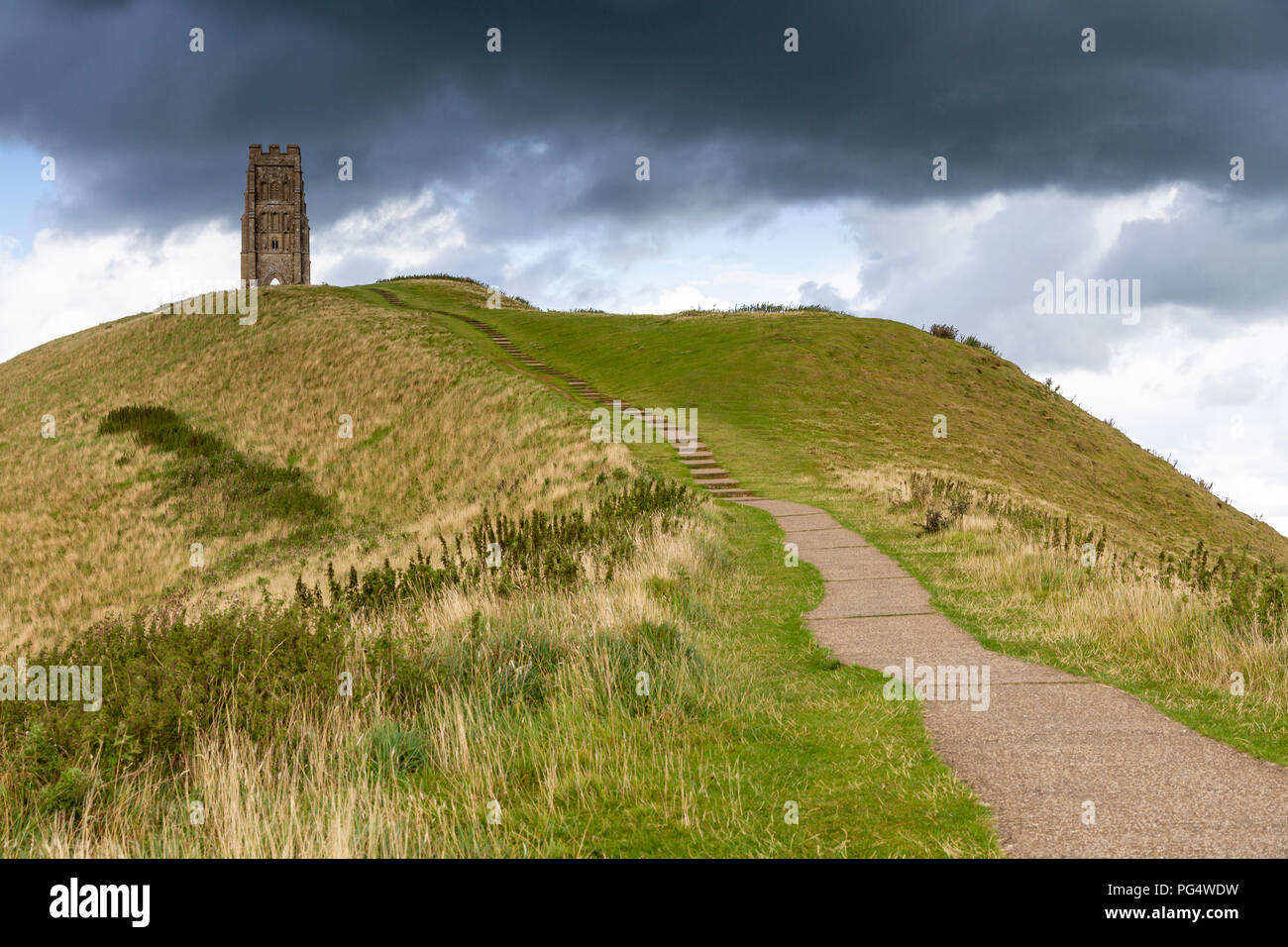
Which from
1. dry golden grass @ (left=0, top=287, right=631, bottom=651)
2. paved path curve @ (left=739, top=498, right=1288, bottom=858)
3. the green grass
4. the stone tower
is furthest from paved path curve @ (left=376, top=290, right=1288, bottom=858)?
the stone tower

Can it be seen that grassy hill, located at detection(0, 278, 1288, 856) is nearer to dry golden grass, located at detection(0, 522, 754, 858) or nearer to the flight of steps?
dry golden grass, located at detection(0, 522, 754, 858)

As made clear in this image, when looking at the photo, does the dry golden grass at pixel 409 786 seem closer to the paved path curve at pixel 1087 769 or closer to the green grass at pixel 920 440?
the paved path curve at pixel 1087 769

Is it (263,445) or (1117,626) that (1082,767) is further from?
(263,445)

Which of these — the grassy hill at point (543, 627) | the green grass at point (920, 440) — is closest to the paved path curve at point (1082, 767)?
the grassy hill at point (543, 627)

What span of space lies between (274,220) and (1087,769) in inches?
4150

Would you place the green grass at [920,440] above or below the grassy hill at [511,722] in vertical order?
above

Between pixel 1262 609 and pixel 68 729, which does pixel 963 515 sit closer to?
pixel 1262 609

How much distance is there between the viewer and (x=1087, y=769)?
480cm

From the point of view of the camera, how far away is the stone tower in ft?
312

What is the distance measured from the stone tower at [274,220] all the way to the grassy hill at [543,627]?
69.4m

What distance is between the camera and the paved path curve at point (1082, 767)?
13.0ft

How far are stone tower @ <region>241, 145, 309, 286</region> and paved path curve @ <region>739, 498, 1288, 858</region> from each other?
3933 inches
